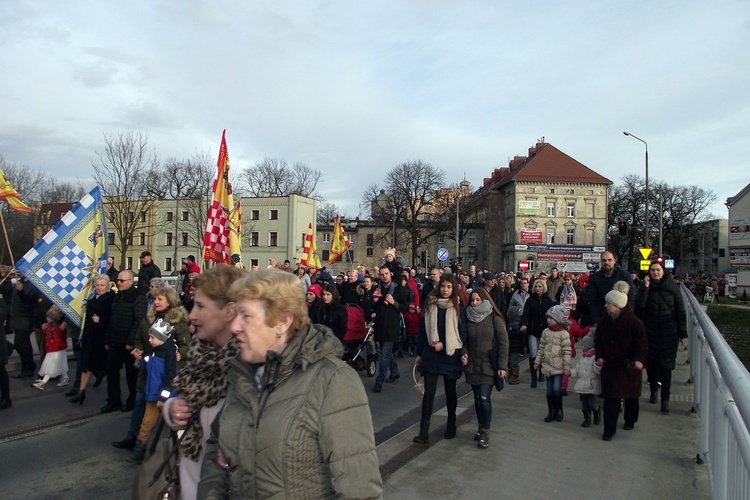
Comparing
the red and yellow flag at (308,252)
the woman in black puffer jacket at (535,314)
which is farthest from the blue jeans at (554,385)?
the red and yellow flag at (308,252)

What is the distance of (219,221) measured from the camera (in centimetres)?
964

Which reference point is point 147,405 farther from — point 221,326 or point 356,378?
point 356,378

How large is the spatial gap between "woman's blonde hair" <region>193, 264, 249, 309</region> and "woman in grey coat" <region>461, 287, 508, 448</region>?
3.89m

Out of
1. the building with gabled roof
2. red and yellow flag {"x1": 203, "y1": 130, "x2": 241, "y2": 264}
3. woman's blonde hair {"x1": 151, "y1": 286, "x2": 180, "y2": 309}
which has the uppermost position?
the building with gabled roof

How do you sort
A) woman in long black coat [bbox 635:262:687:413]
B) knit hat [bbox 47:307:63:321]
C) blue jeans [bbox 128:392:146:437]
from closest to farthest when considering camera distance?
blue jeans [bbox 128:392:146:437] → woman in long black coat [bbox 635:262:687:413] → knit hat [bbox 47:307:63:321]

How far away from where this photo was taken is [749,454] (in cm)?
262

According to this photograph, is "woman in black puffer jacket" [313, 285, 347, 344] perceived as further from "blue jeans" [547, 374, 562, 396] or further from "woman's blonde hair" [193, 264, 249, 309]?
"woman's blonde hair" [193, 264, 249, 309]

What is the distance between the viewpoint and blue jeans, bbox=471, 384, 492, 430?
6.56 meters

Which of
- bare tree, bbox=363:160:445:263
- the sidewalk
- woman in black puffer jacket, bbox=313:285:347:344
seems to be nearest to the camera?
the sidewalk

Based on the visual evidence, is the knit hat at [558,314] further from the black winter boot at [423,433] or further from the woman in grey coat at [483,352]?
the black winter boot at [423,433]

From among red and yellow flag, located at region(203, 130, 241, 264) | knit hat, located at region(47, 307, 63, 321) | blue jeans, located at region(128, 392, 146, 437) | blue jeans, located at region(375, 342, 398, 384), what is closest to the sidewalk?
blue jeans, located at region(375, 342, 398, 384)

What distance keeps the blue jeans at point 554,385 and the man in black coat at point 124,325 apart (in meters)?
5.23

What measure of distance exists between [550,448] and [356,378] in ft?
15.9

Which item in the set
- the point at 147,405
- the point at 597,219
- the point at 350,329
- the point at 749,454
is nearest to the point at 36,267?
the point at 147,405
